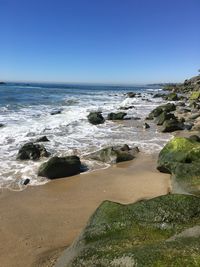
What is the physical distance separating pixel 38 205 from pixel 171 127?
11851mm

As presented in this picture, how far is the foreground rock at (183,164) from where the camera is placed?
24.3 feet

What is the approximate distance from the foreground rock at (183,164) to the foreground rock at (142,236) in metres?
2.64

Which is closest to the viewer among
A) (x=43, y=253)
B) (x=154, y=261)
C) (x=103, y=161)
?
(x=154, y=261)

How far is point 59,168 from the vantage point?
9594 mm

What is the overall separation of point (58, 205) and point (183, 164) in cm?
349

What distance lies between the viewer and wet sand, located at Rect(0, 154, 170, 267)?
553 centimetres

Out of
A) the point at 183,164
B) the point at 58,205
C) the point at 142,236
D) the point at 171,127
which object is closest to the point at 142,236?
the point at 142,236

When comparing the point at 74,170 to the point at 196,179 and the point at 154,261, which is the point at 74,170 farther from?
the point at 154,261

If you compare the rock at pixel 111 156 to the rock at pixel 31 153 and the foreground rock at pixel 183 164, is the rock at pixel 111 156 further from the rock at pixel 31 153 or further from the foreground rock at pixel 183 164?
the rock at pixel 31 153

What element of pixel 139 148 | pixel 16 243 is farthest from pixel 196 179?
pixel 139 148

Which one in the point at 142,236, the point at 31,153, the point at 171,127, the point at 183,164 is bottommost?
the point at 171,127

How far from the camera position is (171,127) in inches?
695

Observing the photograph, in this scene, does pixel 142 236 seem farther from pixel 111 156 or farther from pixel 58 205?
pixel 111 156

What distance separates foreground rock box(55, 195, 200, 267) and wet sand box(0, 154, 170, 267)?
52.6 inches
